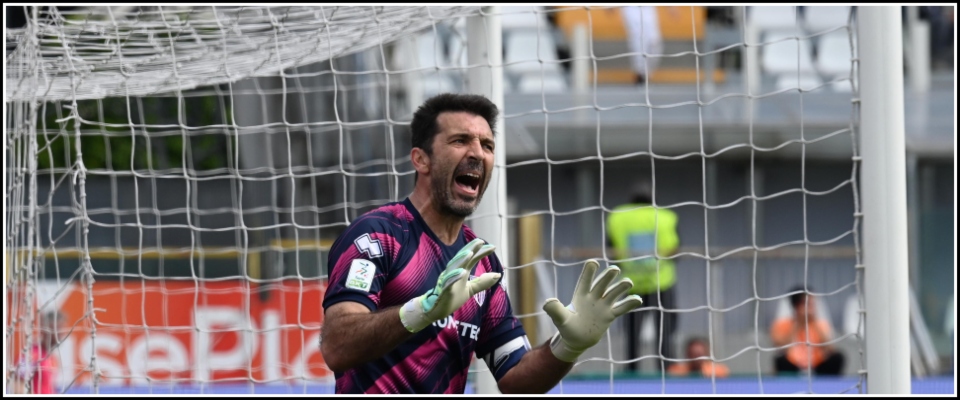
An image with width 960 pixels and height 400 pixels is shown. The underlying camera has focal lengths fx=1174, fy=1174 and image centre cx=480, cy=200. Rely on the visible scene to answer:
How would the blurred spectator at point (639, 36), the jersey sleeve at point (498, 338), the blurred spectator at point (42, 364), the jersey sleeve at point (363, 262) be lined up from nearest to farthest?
the jersey sleeve at point (363, 262) < the jersey sleeve at point (498, 338) < the blurred spectator at point (42, 364) < the blurred spectator at point (639, 36)

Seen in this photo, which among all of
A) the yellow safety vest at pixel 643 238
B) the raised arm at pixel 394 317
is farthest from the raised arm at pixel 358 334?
the yellow safety vest at pixel 643 238

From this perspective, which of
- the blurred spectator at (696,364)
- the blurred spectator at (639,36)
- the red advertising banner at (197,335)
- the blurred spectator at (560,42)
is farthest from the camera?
the blurred spectator at (560,42)

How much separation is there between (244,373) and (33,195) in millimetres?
3480

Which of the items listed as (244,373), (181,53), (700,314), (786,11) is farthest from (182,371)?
(786,11)

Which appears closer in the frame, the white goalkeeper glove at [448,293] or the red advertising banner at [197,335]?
the white goalkeeper glove at [448,293]

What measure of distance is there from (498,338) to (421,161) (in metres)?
0.56

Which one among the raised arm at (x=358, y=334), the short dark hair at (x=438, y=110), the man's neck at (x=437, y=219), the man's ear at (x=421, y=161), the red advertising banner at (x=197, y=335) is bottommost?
the red advertising banner at (x=197, y=335)

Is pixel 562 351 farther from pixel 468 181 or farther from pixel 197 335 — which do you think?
pixel 197 335

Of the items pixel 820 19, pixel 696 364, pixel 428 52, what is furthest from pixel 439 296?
pixel 820 19

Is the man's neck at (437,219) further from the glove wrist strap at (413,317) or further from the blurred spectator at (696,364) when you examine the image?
the blurred spectator at (696,364)

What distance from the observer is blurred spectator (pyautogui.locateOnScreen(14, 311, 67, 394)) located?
16.2ft

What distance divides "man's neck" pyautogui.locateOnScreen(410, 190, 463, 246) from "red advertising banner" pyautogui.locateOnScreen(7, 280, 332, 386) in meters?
4.66

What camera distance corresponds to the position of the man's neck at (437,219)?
3.16 metres

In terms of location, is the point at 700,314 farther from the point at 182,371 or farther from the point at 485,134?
the point at 485,134
